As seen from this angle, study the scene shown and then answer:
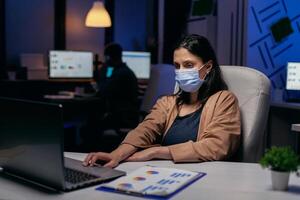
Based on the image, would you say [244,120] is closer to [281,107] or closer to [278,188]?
[278,188]

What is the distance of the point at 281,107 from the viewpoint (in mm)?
4414

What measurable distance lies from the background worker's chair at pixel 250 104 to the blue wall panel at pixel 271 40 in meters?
2.28

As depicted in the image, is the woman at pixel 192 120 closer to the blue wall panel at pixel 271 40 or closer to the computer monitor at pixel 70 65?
the blue wall panel at pixel 271 40

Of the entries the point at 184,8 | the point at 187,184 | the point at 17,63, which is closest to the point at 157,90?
the point at 184,8

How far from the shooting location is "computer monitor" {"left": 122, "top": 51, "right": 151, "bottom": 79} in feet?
20.1

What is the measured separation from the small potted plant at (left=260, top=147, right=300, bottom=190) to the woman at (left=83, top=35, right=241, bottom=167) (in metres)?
0.47

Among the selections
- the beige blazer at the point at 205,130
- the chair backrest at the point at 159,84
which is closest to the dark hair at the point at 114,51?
the chair backrest at the point at 159,84

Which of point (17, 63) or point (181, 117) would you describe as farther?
point (17, 63)

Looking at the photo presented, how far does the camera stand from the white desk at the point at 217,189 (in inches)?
53.1

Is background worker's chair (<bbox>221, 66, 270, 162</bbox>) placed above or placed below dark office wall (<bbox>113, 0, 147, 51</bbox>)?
below

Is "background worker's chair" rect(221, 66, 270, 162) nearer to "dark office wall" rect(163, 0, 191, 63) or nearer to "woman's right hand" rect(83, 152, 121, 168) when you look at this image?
"woman's right hand" rect(83, 152, 121, 168)

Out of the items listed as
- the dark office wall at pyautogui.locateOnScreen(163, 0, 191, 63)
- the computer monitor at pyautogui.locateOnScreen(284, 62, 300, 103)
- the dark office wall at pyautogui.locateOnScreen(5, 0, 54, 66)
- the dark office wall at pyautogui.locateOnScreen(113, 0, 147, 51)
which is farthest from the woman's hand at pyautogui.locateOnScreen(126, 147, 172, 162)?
the dark office wall at pyautogui.locateOnScreen(113, 0, 147, 51)

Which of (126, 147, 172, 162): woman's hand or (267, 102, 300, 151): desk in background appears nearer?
(126, 147, 172, 162): woman's hand

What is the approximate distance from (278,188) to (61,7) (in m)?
5.56
